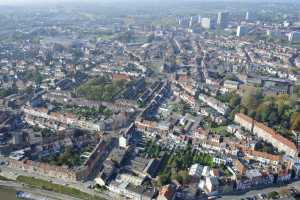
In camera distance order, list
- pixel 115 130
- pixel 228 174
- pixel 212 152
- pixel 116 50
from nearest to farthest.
Answer: 1. pixel 228 174
2. pixel 212 152
3. pixel 115 130
4. pixel 116 50

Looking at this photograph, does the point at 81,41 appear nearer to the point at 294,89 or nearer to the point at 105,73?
the point at 105,73

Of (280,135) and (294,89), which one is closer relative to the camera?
(280,135)

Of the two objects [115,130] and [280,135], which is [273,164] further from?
[115,130]

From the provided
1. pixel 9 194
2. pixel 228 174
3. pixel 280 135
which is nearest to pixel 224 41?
pixel 280 135

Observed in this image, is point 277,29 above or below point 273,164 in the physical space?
above

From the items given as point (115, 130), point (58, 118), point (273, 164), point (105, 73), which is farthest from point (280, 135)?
point (105, 73)

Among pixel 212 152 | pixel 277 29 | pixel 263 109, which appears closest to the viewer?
pixel 212 152
